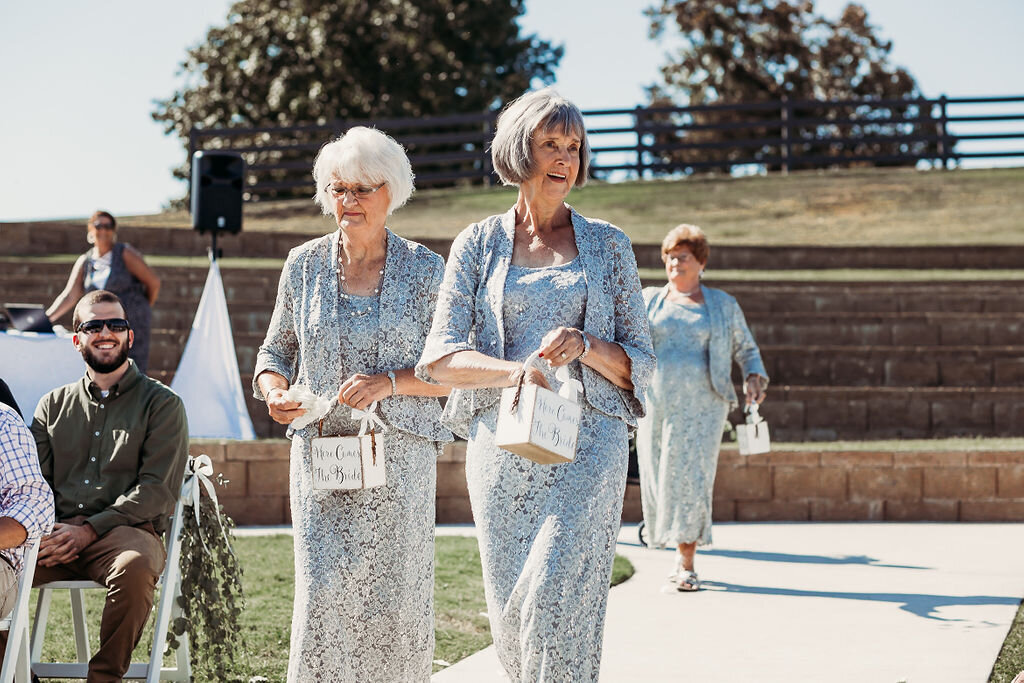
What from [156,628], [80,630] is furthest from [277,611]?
[156,628]

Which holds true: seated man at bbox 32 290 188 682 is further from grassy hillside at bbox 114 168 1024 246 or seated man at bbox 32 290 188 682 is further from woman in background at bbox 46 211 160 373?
grassy hillside at bbox 114 168 1024 246

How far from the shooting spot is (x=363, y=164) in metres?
4.10

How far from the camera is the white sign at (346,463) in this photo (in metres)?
3.88

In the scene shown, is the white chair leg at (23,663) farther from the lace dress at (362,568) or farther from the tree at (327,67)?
the tree at (327,67)

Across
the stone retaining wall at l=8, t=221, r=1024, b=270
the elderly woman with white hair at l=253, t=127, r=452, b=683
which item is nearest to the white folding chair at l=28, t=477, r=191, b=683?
the elderly woman with white hair at l=253, t=127, r=452, b=683

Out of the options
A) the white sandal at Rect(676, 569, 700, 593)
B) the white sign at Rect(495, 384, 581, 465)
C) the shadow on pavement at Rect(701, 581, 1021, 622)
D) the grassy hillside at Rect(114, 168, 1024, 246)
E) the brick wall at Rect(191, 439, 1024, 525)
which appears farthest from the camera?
the grassy hillside at Rect(114, 168, 1024, 246)

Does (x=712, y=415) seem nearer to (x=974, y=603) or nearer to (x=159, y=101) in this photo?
(x=974, y=603)

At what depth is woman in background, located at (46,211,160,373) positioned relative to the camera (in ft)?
33.9

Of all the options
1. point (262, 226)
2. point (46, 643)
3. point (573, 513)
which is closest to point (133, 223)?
point (262, 226)

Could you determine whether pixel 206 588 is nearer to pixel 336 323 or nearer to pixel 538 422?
pixel 336 323

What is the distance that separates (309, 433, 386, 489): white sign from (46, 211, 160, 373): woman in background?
6.67m

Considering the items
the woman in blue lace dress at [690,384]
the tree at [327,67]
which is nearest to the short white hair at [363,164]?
the woman in blue lace dress at [690,384]

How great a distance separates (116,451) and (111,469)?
0.06 metres

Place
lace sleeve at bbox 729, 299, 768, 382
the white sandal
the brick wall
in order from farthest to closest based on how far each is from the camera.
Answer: the brick wall, lace sleeve at bbox 729, 299, 768, 382, the white sandal
